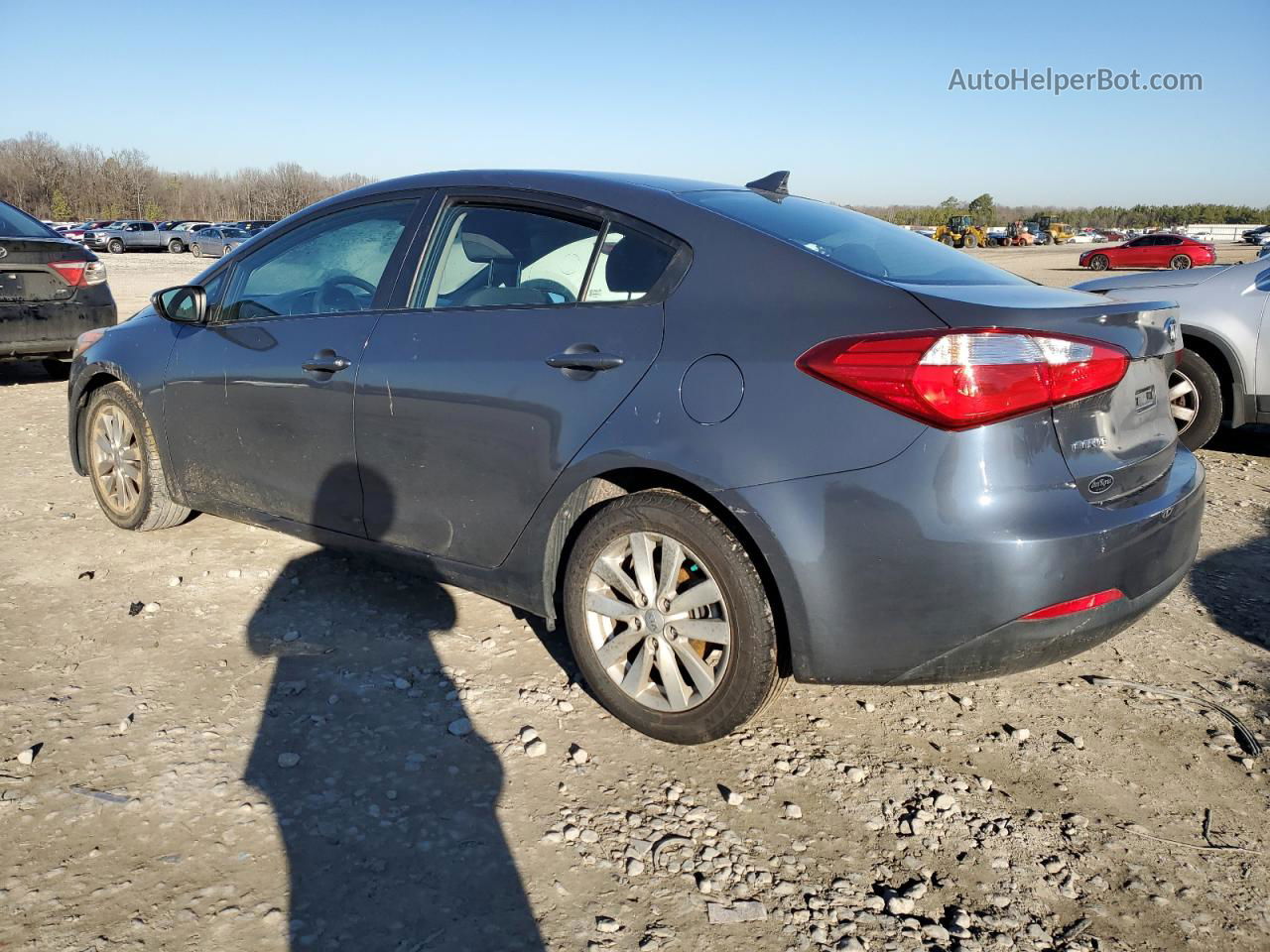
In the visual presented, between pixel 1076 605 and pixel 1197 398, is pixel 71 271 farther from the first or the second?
pixel 1197 398

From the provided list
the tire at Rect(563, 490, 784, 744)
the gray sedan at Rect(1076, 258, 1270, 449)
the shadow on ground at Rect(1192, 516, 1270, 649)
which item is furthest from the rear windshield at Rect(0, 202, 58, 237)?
the shadow on ground at Rect(1192, 516, 1270, 649)

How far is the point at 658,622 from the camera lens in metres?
2.82

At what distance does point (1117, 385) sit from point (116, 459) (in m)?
4.40

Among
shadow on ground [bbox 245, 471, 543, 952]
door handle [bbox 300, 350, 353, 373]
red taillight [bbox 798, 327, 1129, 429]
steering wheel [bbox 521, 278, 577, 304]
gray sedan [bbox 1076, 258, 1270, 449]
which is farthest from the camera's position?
gray sedan [bbox 1076, 258, 1270, 449]

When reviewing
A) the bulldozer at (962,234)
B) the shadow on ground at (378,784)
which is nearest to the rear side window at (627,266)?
the shadow on ground at (378,784)

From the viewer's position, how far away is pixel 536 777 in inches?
108

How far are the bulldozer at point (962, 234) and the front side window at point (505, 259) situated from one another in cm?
5953

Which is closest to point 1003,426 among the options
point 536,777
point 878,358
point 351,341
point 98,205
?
point 878,358

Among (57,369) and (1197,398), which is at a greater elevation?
(57,369)

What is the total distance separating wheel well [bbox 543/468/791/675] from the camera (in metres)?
2.64

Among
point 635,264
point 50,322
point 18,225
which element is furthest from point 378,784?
point 18,225

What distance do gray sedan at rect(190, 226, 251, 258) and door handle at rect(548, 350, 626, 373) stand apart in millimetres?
46371

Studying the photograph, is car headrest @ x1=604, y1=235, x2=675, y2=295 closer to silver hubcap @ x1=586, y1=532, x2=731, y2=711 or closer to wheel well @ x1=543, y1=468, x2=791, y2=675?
wheel well @ x1=543, y1=468, x2=791, y2=675

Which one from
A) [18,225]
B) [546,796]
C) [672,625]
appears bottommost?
[546,796]
